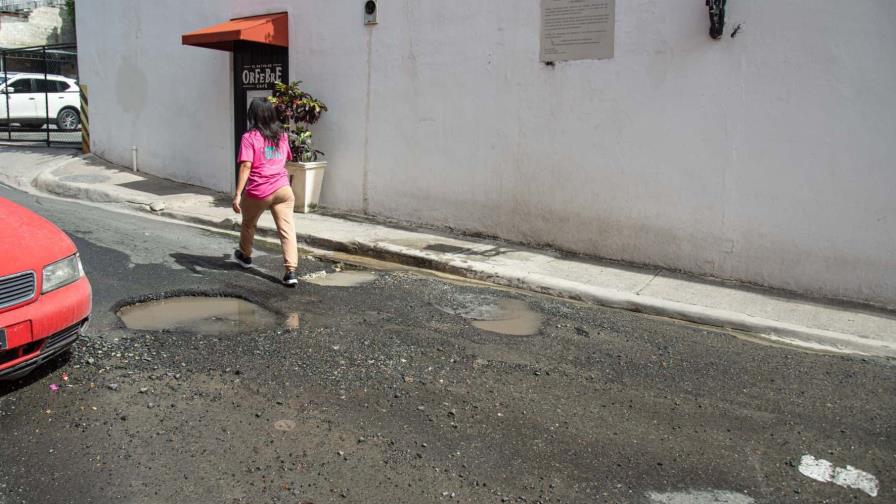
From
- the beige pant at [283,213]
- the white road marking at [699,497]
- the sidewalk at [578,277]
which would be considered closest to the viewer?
the white road marking at [699,497]

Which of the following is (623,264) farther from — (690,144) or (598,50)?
(598,50)

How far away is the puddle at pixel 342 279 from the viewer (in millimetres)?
6488

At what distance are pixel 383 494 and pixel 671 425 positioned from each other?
5.73 feet

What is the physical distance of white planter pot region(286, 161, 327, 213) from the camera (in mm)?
9828

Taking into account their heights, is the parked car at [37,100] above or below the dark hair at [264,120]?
above

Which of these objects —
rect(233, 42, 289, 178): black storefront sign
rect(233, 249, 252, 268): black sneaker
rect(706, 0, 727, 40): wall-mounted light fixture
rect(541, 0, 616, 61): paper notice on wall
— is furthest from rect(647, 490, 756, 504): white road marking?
rect(233, 42, 289, 178): black storefront sign

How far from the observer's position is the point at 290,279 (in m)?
6.27

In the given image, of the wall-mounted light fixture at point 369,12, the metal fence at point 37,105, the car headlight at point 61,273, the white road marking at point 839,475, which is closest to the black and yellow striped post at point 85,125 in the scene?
the metal fence at point 37,105

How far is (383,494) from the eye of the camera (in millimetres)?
3059

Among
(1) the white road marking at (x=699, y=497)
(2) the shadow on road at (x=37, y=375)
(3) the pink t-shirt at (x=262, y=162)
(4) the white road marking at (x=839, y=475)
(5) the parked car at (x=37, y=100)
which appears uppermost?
(5) the parked car at (x=37, y=100)

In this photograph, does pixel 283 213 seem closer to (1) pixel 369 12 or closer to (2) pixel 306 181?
(2) pixel 306 181

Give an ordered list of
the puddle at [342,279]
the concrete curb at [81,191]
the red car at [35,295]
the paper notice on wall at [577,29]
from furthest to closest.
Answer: the concrete curb at [81,191] < the paper notice on wall at [577,29] < the puddle at [342,279] < the red car at [35,295]

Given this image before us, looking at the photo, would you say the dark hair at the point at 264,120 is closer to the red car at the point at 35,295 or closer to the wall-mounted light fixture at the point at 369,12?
the red car at the point at 35,295

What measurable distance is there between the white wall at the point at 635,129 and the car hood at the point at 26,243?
18.1ft
